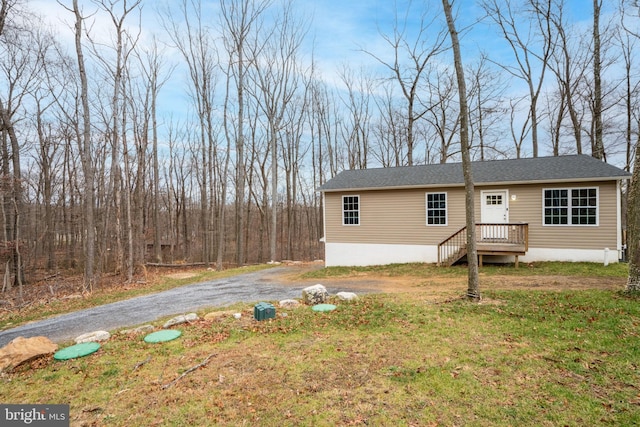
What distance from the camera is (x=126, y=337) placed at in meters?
4.91

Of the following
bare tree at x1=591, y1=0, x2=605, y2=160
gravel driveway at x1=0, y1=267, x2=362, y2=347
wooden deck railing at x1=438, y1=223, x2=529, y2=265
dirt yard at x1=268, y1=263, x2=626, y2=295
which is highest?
bare tree at x1=591, y1=0, x2=605, y2=160

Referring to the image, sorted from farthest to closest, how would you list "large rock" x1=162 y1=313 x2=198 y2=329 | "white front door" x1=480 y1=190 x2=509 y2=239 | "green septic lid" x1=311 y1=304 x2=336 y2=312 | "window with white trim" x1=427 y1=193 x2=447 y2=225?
"window with white trim" x1=427 y1=193 x2=447 y2=225 → "white front door" x1=480 y1=190 x2=509 y2=239 → "green septic lid" x1=311 y1=304 x2=336 y2=312 → "large rock" x1=162 y1=313 x2=198 y2=329

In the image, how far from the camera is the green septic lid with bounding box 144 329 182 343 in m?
4.63

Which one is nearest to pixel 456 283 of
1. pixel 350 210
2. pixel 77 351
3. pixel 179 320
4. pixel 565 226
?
pixel 565 226

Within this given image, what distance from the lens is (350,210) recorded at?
12.9m

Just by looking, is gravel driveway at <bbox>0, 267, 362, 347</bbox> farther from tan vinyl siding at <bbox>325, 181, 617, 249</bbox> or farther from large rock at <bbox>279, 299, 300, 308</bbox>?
tan vinyl siding at <bbox>325, 181, 617, 249</bbox>

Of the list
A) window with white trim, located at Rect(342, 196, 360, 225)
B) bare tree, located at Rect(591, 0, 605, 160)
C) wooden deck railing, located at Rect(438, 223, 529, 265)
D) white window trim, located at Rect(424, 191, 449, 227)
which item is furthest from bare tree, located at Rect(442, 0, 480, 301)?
bare tree, located at Rect(591, 0, 605, 160)

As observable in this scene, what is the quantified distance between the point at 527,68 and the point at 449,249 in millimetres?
13634

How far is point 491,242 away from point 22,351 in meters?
12.0

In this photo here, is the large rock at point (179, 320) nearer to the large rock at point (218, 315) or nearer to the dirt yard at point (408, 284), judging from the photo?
the large rock at point (218, 315)

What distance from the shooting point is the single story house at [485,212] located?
9.77 metres

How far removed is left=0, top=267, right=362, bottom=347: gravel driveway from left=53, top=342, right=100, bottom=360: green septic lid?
3.80ft

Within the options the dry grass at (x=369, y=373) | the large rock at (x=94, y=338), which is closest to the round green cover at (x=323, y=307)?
the dry grass at (x=369, y=373)

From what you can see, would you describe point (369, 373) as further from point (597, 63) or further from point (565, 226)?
point (597, 63)
